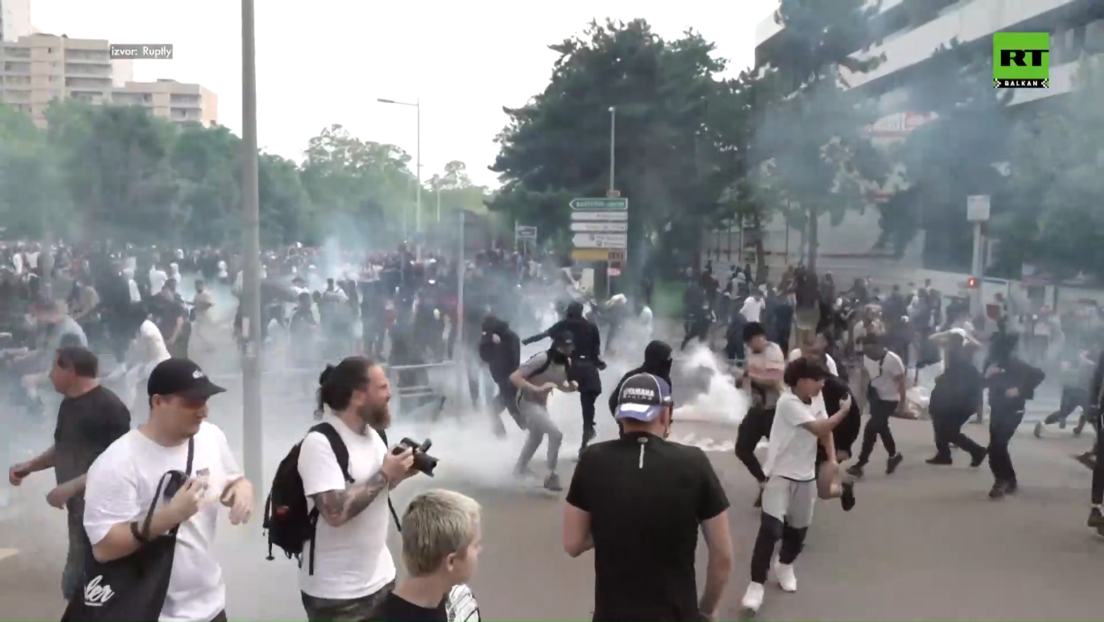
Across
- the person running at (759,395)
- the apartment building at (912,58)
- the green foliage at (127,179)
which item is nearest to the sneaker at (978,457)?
the person running at (759,395)

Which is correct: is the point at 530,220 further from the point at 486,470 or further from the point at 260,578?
the point at 260,578

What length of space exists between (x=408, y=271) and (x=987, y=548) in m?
13.2

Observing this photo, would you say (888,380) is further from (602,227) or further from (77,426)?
(602,227)

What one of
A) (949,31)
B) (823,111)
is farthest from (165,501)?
(949,31)

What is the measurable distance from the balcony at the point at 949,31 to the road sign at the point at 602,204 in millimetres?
6344

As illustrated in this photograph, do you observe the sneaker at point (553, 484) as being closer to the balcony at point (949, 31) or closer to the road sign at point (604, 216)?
the road sign at point (604, 216)

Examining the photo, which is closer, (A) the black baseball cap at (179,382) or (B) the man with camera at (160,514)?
(B) the man with camera at (160,514)

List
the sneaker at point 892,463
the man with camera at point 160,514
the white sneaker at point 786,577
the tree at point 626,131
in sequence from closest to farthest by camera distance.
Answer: the man with camera at point 160,514 → the white sneaker at point 786,577 → the sneaker at point 892,463 → the tree at point 626,131

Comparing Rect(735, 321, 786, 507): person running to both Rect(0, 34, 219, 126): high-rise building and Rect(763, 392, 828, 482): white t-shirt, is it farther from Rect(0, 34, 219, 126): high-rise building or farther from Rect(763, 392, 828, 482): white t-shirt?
Rect(0, 34, 219, 126): high-rise building

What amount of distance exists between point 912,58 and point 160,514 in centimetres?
2246

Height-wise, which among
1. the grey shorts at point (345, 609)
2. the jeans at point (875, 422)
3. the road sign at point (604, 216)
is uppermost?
the road sign at point (604, 216)

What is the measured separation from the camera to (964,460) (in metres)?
9.90

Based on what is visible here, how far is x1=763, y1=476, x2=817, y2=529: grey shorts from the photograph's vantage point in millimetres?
5285

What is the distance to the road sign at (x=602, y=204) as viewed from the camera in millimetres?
17984
